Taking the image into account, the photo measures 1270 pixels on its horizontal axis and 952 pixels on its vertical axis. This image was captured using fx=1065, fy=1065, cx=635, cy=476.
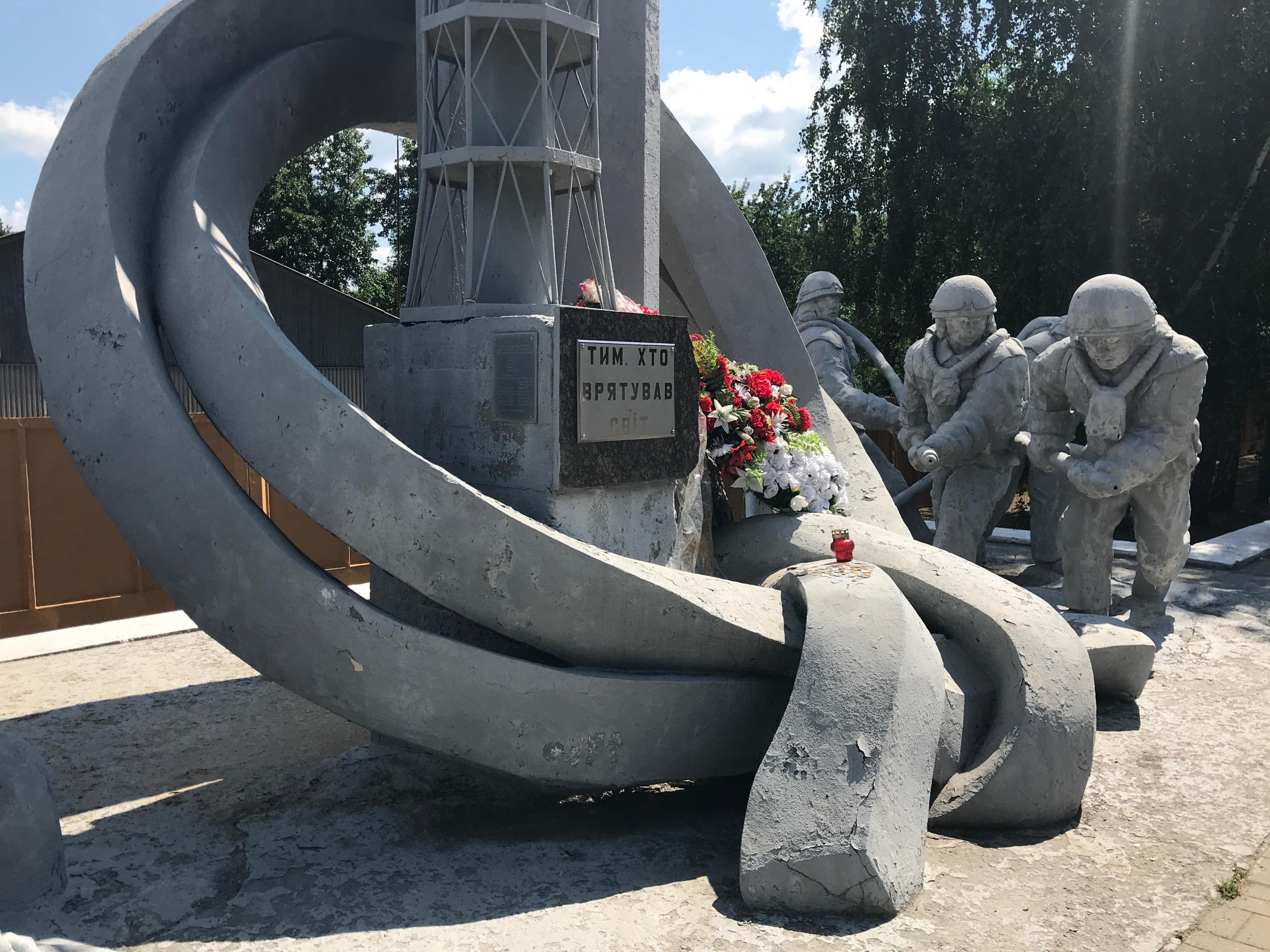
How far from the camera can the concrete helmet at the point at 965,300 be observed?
24.8ft

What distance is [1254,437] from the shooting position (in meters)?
21.8

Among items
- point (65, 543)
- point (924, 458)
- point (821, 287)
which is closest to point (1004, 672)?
point (924, 458)

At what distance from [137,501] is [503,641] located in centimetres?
144

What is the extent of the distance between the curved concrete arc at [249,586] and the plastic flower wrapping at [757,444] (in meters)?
1.55

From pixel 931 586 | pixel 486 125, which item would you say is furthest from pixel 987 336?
pixel 486 125

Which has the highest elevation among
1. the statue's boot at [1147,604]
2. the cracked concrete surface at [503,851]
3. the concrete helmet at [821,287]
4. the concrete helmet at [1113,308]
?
the concrete helmet at [821,287]

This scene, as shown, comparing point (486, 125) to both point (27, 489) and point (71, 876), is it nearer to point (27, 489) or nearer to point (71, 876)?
point (71, 876)

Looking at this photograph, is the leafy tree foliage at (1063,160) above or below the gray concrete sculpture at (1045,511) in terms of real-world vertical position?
above

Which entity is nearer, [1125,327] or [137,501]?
[137,501]

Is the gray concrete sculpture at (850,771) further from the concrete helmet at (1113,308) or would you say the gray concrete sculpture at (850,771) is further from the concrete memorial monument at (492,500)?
the concrete helmet at (1113,308)

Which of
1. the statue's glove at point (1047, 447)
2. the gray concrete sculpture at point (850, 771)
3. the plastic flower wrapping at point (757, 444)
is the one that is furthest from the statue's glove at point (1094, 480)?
the gray concrete sculpture at point (850, 771)

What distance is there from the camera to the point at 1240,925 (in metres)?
3.29

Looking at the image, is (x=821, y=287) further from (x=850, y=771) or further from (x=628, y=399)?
(x=850, y=771)

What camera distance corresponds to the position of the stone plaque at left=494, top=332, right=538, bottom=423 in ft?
13.8
